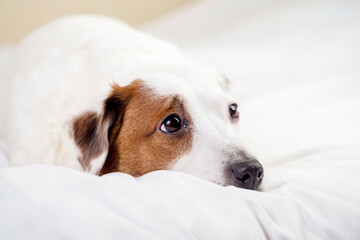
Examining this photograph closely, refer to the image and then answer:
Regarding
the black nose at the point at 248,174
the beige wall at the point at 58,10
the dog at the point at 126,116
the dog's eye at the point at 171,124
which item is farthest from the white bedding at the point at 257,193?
the beige wall at the point at 58,10

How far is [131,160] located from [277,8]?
9.14ft

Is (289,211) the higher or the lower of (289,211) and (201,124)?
the lower

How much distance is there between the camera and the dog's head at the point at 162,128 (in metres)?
1.50

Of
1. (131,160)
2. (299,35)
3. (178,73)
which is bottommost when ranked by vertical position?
(131,160)

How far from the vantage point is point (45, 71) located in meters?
2.06

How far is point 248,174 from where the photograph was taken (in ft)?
4.48

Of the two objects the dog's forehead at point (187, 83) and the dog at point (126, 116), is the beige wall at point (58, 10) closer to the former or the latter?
the dog at point (126, 116)

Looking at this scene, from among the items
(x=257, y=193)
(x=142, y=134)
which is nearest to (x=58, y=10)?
(x=142, y=134)

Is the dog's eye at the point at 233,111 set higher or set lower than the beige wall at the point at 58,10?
lower

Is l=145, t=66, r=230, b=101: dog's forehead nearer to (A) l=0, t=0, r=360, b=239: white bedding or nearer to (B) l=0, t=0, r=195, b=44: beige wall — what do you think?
(A) l=0, t=0, r=360, b=239: white bedding

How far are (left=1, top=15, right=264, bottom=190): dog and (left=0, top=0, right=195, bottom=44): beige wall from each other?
2837 millimetres

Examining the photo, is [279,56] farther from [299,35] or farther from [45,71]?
[45,71]

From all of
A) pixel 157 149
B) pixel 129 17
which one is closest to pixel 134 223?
pixel 157 149

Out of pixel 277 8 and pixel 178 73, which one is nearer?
pixel 178 73
